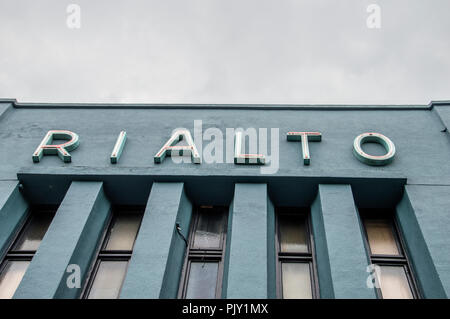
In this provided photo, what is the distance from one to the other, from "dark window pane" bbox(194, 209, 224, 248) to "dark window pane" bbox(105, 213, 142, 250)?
4.66 ft

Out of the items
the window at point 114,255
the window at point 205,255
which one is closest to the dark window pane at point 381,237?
the window at point 205,255

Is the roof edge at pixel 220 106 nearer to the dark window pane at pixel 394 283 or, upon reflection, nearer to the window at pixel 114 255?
the window at pixel 114 255

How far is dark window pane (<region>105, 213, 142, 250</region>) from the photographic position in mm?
9766

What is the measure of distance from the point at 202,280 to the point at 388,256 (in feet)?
12.6

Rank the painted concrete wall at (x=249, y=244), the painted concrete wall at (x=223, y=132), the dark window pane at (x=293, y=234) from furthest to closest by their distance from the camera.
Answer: the painted concrete wall at (x=223, y=132)
the dark window pane at (x=293, y=234)
the painted concrete wall at (x=249, y=244)

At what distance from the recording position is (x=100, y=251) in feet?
31.0

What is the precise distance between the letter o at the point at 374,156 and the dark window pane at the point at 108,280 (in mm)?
5849

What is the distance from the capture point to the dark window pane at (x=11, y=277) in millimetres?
8875

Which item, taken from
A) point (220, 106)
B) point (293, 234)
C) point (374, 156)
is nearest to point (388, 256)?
point (293, 234)

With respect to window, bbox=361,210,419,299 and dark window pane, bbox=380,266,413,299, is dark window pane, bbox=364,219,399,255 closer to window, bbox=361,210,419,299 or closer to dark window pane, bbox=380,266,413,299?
window, bbox=361,210,419,299

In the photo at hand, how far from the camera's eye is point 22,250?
→ 9656 mm
